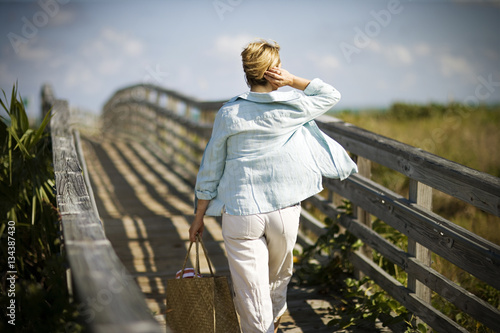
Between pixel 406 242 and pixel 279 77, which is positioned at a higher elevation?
pixel 279 77

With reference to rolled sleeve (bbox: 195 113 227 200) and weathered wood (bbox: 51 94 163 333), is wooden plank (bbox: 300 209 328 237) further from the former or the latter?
weathered wood (bbox: 51 94 163 333)

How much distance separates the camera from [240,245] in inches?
99.1

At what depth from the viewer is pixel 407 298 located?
121 inches

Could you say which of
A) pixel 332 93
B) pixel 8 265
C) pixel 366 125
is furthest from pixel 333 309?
pixel 366 125

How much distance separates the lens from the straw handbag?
2.58 m

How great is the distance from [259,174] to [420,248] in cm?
115

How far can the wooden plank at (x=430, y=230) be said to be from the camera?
2.38 metres

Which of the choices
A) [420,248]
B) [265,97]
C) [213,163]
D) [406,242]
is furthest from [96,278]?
[406,242]

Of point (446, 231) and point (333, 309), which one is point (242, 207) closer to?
point (446, 231)

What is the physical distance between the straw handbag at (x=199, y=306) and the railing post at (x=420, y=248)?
113 cm

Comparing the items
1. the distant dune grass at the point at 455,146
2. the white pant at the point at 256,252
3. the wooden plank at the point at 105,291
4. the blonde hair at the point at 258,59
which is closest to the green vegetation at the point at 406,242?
the distant dune grass at the point at 455,146

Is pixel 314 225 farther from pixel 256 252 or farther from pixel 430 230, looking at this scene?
pixel 256 252

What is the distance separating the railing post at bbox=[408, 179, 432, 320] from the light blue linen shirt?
70 centimetres

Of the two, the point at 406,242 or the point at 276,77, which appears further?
the point at 406,242
